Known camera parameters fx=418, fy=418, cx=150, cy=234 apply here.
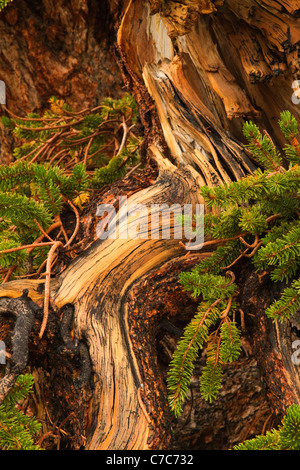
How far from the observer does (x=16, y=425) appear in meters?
1.15

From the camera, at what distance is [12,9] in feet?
9.60

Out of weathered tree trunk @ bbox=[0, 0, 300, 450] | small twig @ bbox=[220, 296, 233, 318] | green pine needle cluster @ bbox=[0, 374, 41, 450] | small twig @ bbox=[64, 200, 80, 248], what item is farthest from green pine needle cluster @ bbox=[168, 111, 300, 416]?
small twig @ bbox=[64, 200, 80, 248]

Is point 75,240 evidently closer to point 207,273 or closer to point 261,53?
point 207,273

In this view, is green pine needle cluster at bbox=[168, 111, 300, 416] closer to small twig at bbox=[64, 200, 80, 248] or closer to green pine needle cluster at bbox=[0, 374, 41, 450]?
green pine needle cluster at bbox=[0, 374, 41, 450]

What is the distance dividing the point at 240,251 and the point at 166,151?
636mm

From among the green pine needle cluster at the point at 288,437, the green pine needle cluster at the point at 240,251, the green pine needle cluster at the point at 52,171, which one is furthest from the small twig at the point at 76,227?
the green pine needle cluster at the point at 288,437

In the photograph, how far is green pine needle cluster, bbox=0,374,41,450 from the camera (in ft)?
3.64

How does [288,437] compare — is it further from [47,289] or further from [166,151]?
[166,151]

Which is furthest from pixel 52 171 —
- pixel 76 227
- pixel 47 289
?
pixel 47 289

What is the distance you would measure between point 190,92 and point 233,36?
12.0 inches

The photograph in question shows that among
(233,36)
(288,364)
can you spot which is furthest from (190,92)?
(288,364)

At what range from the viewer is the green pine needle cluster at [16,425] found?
1.11 metres

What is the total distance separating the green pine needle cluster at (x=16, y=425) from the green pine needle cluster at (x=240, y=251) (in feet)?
1.38

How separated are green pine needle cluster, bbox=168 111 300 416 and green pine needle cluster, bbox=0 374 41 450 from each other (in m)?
0.42
